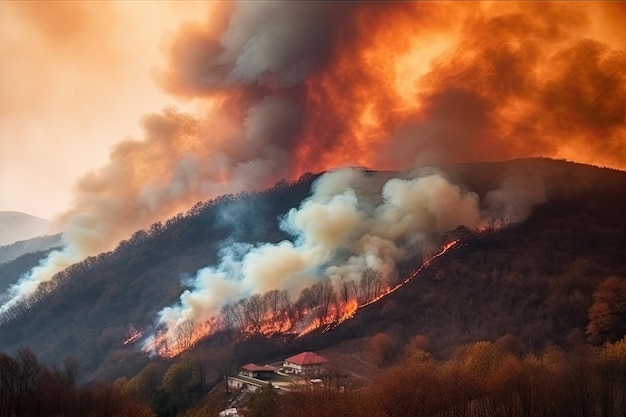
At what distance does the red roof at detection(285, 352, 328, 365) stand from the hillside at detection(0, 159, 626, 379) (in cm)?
682

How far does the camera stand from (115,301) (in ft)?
443

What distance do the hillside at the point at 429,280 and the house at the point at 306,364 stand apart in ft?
23.9

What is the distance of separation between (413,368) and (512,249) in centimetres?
6294

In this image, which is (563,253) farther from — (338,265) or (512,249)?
(338,265)

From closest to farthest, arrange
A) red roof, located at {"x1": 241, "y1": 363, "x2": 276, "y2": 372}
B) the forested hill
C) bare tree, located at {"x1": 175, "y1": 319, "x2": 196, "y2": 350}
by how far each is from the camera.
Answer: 1. red roof, located at {"x1": 241, "y1": 363, "x2": 276, "y2": 372}
2. bare tree, located at {"x1": 175, "y1": 319, "x2": 196, "y2": 350}
3. the forested hill

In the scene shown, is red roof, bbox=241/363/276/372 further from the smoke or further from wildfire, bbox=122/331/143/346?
wildfire, bbox=122/331/143/346

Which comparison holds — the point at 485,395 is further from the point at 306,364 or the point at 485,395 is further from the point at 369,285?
the point at 369,285

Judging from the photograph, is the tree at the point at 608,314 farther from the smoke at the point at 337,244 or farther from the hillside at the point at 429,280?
the smoke at the point at 337,244

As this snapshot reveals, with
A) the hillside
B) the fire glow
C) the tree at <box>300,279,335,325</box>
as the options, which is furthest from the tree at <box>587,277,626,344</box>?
the tree at <box>300,279,335,325</box>

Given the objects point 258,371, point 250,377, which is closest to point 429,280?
point 258,371

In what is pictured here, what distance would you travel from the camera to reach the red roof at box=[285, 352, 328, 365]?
7619 cm

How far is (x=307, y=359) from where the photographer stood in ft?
252

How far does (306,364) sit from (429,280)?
35570 mm

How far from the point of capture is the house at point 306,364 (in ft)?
246
